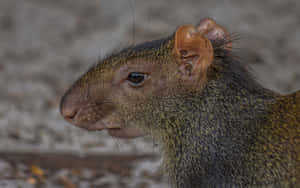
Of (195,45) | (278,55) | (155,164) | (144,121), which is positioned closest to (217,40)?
(195,45)

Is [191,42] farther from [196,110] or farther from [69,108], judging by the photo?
[69,108]

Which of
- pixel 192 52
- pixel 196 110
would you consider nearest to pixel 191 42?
pixel 192 52

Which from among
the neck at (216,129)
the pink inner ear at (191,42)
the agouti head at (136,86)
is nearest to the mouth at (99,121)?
the agouti head at (136,86)

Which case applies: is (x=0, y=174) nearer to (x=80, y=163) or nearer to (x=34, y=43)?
(x=80, y=163)

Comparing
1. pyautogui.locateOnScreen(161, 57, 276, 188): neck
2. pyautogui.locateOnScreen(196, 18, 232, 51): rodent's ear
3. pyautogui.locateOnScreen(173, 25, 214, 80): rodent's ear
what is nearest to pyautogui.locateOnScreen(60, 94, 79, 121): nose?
pyautogui.locateOnScreen(161, 57, 276, 188): neck

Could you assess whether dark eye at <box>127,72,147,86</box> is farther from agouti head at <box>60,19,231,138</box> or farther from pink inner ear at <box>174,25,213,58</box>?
pink inner ear at <box>174,25,213,58</box>
